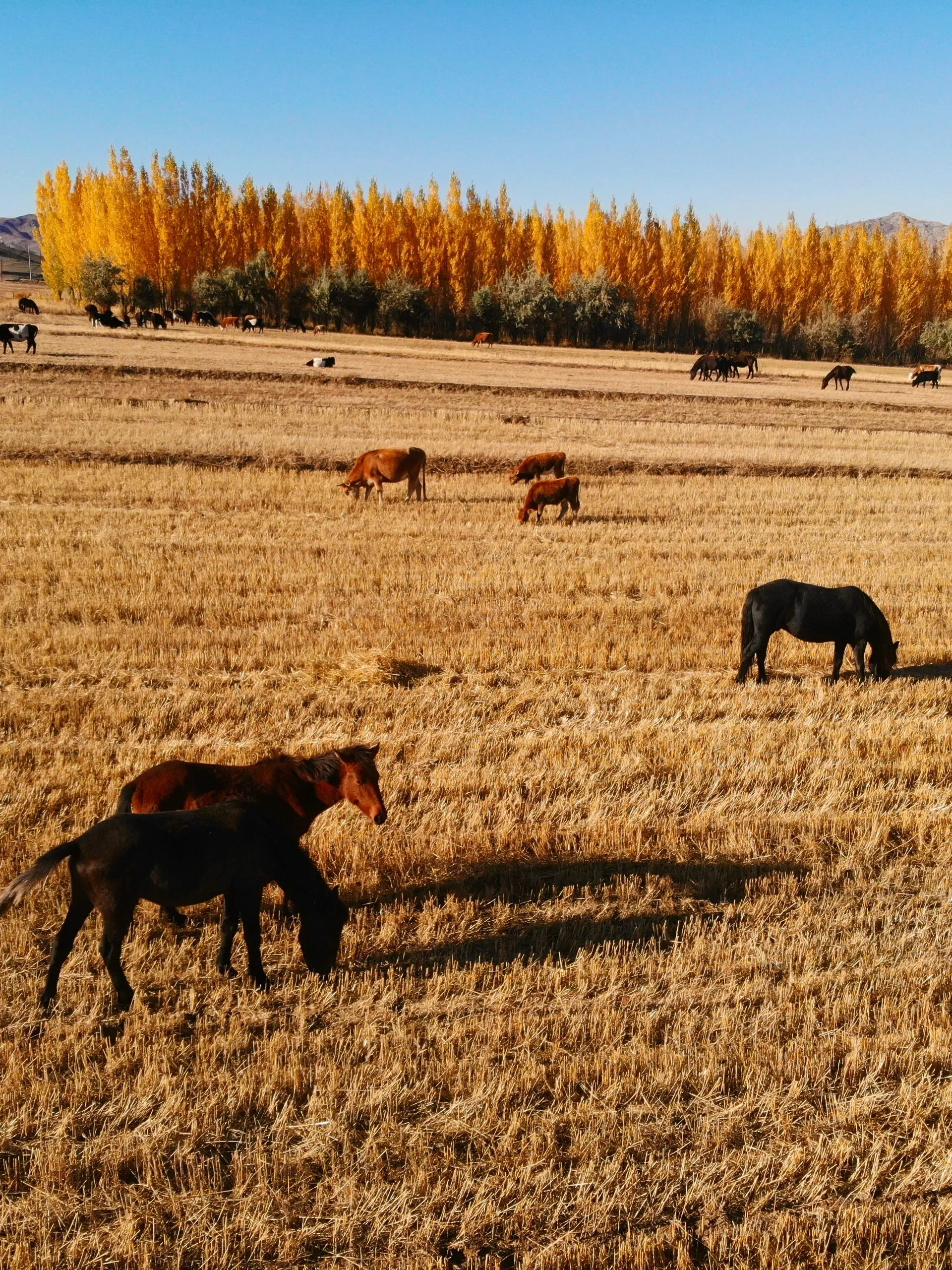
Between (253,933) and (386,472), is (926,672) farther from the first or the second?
(386,472)

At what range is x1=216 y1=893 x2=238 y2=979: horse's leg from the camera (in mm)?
4824

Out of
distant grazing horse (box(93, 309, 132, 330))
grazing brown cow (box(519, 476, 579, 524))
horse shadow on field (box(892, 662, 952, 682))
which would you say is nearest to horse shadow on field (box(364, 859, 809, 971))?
horse shadow on field (box(892, 662, 952, 682))

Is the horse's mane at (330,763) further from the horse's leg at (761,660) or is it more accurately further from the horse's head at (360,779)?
the horse's leg at (761,660)

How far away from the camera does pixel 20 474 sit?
18828 mm

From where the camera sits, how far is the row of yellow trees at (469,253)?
84250mm

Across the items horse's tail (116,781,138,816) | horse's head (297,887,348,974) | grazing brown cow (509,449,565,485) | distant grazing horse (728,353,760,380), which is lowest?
horse's head (297,887,348,974)

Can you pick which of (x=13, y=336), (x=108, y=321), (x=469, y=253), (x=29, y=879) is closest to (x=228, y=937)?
(x=29, y=879)

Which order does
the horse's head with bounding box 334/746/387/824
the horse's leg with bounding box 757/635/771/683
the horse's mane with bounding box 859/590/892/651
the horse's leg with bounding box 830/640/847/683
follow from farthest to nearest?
the horse's leg with bounding box 830/640/847/683
the horse's leg with bounding box 757/635/771/683
the horse's mane with bounding box 859/590/892/651
the horse's head with bounding box 334/746/387/824

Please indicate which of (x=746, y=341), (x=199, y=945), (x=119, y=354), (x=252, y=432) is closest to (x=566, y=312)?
(x=746, y=341)

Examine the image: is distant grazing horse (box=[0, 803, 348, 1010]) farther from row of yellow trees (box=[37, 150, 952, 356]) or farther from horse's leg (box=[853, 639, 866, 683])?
row of yellow trees (box=[37, 150, 952, 356])

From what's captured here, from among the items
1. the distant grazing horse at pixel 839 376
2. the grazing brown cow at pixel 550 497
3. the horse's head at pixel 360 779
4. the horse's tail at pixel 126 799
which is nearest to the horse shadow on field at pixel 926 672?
the horse's head at pixel 360 779

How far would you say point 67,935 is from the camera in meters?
4.45

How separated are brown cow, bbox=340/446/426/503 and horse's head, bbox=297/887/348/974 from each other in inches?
571

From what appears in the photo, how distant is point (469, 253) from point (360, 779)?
3652 inches
